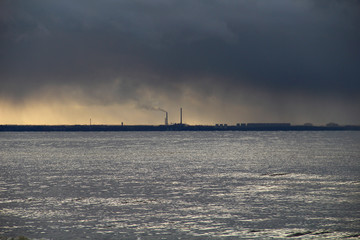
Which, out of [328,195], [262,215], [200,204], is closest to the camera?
[262,215]

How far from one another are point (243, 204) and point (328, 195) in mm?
8758

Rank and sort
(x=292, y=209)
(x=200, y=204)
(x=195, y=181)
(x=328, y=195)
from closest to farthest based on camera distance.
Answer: (x=292, y=209)
(x=200, y=204)
(x=328, y=195)
(x=195, y=181)

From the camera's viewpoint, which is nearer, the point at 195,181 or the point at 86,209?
the point at 86,209

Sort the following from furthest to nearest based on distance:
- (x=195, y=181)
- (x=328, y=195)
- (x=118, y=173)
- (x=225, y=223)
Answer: (x=118, y=173) → (x=195, y=181) → (x=328, y=195) → (x=225, y=223)

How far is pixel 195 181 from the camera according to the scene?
176 feet

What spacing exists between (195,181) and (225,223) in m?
23.2

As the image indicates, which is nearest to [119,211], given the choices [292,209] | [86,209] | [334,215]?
[86,209]

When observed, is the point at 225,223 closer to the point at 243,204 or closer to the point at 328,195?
the point at 243,204

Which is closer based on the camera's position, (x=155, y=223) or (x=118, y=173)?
(x=155, y=223)

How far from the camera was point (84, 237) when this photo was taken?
2705 centimetres

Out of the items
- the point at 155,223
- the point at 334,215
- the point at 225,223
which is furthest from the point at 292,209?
the point at 155,223

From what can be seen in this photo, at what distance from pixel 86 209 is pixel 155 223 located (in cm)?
705

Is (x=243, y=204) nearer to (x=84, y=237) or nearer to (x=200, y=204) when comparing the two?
(x=200, y=204)

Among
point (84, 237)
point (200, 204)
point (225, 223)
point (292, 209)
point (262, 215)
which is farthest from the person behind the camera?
point (200, 204)
